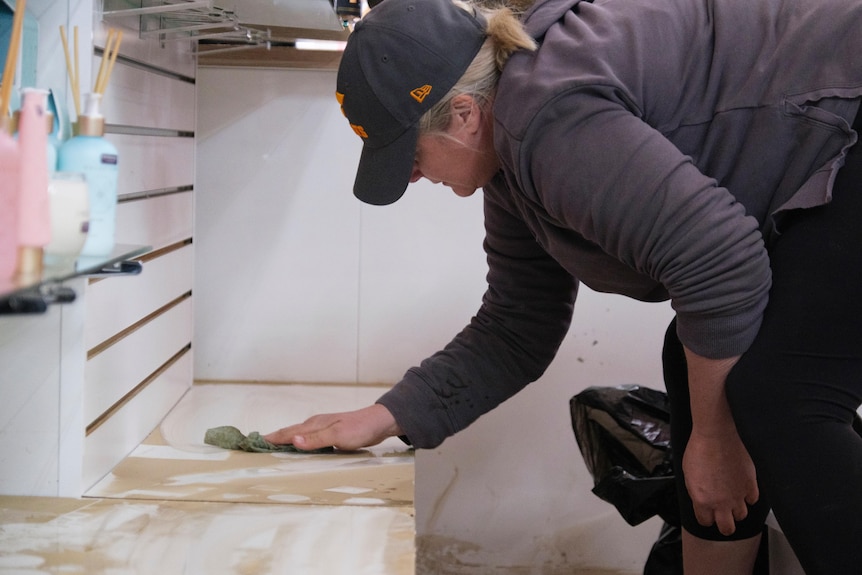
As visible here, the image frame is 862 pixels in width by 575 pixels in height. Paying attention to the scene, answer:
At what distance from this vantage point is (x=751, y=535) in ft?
4.62

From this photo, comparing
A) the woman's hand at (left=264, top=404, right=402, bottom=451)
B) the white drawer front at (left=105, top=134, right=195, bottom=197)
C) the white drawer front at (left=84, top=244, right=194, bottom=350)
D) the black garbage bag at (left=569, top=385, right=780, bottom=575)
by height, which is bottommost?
the black garbage bag at (left=569, top=385, right=780, bottom=575)

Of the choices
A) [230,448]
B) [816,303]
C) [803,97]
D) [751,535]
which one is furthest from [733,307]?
[230,448]

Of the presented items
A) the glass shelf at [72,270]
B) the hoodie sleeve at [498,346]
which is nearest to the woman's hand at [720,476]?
the hoodie sleeve at [498,346]

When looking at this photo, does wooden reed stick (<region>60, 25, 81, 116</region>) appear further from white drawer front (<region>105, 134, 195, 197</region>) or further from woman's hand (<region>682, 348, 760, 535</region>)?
woman's hand (<region>682, 348, 760, 535</region>)

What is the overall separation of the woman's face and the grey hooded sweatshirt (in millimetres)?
77

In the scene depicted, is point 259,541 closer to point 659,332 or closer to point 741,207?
point 741,207

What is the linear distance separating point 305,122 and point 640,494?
1083mm

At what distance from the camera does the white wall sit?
208cm

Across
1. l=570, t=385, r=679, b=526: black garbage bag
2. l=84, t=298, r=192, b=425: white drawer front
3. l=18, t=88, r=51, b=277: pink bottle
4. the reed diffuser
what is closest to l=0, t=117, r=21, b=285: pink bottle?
l=18, t=88, r=51, b=277: pink bottle

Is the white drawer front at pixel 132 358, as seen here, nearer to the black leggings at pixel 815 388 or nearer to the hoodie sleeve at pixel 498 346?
the hoodie sleeve at pixel 498 346

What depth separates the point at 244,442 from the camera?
1.54 m

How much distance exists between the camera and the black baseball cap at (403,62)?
1.10m

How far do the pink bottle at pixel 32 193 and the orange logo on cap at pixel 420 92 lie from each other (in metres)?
0.43

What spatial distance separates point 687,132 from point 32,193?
0.73m
